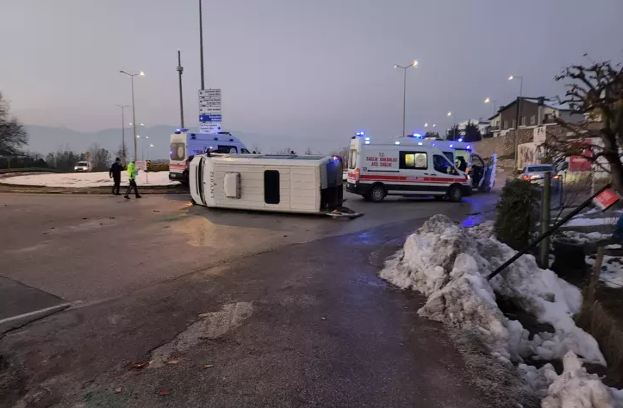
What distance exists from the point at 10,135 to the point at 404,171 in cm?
7322

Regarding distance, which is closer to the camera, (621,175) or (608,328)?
(608,328)

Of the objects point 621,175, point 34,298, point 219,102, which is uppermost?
point 219,102

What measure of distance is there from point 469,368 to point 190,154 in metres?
21.6

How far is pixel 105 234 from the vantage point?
11773 mm

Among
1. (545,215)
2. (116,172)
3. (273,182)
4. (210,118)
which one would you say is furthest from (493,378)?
(210,118)

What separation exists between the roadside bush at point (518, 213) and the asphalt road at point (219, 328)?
97.8 inches

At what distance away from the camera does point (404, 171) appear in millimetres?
19719

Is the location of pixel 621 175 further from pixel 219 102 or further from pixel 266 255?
pixel 219 102

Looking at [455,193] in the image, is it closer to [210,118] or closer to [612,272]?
[612,272]

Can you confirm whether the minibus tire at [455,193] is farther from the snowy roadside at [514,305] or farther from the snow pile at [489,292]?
the snow pile at [489,292]

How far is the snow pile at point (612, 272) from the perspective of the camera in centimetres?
525

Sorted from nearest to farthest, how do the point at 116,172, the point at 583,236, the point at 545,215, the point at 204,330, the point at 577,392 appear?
the point at 577,392 → the point at 204,330 → the point at 545,215 → the point at 583,236 → the point at 116,172

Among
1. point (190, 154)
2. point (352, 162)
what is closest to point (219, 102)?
point (190, 154)

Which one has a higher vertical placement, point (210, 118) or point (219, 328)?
point (210, 118)
